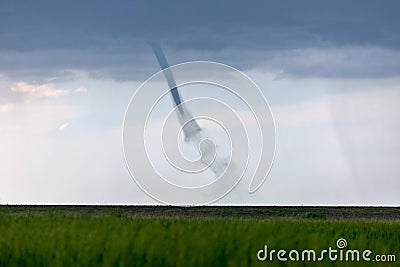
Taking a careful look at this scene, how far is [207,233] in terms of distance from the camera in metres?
12.5

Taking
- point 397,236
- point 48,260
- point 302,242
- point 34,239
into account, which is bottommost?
point 48,260

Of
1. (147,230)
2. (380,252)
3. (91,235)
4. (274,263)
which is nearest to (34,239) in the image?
(91,235)

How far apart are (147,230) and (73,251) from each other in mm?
2077

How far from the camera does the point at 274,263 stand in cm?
1040

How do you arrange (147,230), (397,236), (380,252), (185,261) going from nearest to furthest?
1. (185,261)
2. (147,230)
3. (380,252)
4. (397,236)

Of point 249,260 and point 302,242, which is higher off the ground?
point 302,242

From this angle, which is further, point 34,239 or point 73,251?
point 34,239

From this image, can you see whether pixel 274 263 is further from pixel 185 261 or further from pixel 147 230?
pixel 147 230

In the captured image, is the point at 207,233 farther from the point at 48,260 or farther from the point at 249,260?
the point at 48,260

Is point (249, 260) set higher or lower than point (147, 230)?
lower

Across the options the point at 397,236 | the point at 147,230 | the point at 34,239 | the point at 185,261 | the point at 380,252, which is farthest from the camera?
the point at 397,236

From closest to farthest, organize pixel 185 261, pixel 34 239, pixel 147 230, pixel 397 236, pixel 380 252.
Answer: pixel 185 261
pixel 34 239
pixel 147 230
pixel 380 252
pixel 397 236

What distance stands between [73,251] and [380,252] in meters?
5.72

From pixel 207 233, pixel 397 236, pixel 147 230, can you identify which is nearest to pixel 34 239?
pixel 147 230
